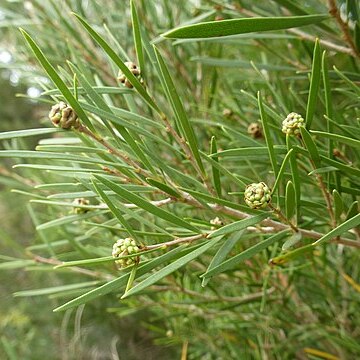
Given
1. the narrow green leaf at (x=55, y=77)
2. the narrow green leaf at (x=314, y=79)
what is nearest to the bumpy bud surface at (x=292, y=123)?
the narrow green leaf at (x=314, y=79)

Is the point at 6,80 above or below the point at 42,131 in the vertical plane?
below

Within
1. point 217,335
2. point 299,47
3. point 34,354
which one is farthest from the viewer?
point 34,354

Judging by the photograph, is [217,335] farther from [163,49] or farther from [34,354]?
[34,354]

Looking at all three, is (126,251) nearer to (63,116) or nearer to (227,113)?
(63,116)

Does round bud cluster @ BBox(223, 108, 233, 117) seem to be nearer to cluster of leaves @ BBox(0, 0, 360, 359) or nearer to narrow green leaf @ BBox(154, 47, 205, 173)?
cluster of leaves @ BBox(0, 0, 360, 359)

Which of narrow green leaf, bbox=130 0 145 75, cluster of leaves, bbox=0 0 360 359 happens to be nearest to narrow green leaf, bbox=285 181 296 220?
cluster of leaves, bbox=0 0 360 359

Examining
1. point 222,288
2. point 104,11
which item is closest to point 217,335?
point 222,288

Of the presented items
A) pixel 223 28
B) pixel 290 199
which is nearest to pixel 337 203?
pixel 290 199
